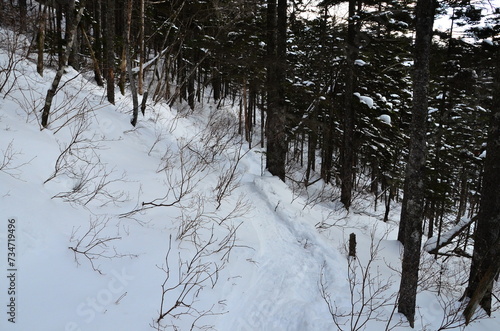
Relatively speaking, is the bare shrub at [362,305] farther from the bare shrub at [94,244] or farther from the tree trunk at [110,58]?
the tree trunk at [110,58]

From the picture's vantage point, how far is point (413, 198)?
371 cm

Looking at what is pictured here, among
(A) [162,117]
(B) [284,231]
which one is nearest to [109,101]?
(A) [162,117]

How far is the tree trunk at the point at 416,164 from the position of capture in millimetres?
3459

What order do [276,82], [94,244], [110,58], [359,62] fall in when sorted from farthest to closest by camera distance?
[359,62] → [110,58] → [276,82] → [94,244]

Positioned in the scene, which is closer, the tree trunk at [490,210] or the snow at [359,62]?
the tree trunk at [490,210]

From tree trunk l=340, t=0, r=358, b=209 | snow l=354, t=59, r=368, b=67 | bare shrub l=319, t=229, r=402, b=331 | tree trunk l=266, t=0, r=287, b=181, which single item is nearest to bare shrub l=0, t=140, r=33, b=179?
bare shrub l=319, t=229, r=402, b=331

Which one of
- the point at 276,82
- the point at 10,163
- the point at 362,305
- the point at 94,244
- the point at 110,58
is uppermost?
the point at 110,58

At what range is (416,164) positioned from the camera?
3.68m

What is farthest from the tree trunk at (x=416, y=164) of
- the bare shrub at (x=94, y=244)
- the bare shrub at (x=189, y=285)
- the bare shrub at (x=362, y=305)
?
the bare shrub at (x=94, y=244)

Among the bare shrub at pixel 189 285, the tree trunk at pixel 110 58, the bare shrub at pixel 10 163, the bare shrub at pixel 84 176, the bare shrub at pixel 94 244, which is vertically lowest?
the bare shrub at pixel 189 285

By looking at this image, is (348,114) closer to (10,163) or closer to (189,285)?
(189,285)

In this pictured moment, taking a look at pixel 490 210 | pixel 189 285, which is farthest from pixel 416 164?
pixel 189 285

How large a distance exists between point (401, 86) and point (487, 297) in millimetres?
10367

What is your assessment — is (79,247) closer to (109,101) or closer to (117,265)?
(117,265)
